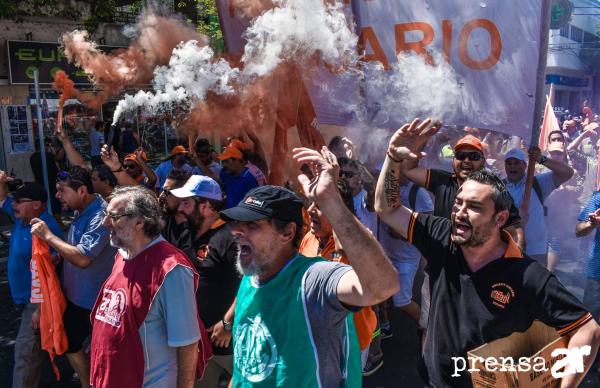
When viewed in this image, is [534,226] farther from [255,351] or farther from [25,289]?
[25,289]

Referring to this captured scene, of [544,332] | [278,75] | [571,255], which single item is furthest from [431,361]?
[571,255]

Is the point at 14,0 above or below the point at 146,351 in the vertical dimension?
above

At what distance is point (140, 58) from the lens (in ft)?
19.6

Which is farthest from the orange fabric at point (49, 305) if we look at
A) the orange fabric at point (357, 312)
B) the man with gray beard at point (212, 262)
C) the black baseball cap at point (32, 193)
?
the orange fabric at point (357, 312)

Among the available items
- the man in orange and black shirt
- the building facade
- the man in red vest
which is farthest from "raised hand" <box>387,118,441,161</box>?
the building facade

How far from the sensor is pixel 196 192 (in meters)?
3.56

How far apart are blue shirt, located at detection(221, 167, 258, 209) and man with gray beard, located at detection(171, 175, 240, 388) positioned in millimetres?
2419

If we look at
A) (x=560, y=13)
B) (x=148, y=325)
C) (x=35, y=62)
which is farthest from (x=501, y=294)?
(x=35, y=62)

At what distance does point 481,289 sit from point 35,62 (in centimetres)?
1370

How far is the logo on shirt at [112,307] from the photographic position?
8.51 feet

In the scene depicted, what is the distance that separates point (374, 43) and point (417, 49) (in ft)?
1.44

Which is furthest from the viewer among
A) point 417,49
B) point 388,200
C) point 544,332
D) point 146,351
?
point 417,49

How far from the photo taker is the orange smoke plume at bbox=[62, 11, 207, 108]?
19.3 ft

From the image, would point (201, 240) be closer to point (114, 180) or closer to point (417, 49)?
point (114, 180)
